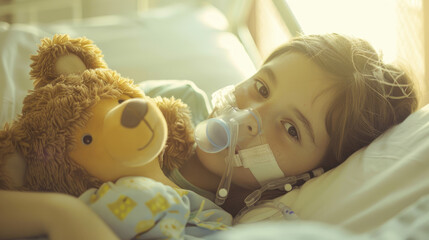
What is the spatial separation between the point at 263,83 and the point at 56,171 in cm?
56

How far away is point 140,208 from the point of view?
2.32ft

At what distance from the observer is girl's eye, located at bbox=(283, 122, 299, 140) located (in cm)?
98

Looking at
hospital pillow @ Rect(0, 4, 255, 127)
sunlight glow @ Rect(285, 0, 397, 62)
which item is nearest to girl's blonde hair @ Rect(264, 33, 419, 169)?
sunlight glow @ Rect(285, 0, 397, 62)

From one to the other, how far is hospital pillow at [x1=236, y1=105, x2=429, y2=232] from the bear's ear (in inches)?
21.1

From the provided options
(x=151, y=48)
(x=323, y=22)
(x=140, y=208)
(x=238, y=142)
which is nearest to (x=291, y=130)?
(x=238, y=142)

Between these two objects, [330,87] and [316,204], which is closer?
[316,204]

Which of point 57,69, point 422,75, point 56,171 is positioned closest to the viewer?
point 56,171

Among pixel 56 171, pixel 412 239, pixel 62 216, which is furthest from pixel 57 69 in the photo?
pixel 412 239

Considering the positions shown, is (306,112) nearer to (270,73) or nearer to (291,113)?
(291,113)

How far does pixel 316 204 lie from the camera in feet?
2.79

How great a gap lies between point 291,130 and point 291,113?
5cm

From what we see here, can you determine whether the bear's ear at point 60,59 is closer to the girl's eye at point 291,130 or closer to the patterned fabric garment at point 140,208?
the patterned fabric garment at point 140,208

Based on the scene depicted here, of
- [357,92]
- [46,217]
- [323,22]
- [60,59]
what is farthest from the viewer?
[323,22]

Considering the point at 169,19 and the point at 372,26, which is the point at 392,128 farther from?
the point at 169,19
